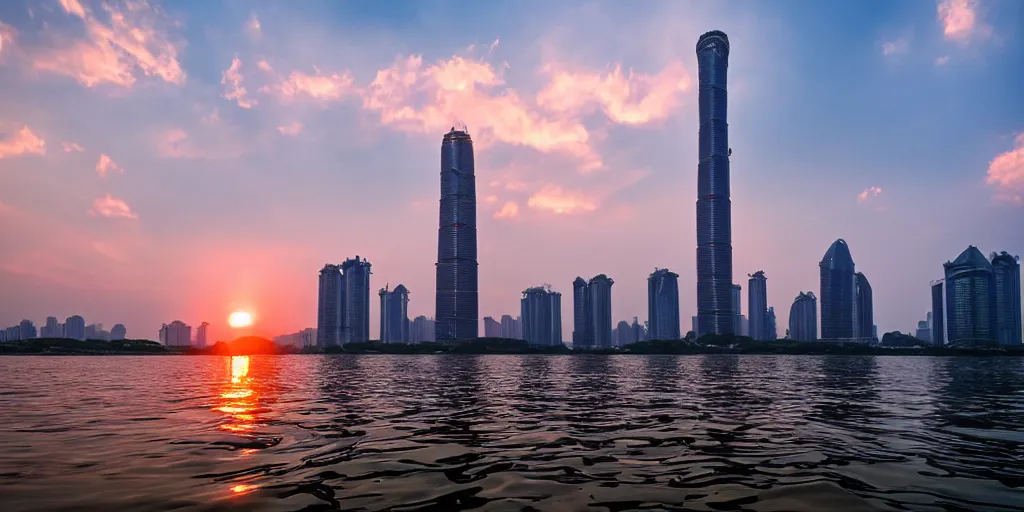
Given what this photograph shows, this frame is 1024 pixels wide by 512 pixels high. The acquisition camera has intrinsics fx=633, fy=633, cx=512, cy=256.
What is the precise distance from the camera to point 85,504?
561 inches

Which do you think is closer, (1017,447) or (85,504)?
(85,504)

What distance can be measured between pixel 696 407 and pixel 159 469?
29.7m

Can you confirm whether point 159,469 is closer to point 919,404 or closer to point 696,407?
point 696,407

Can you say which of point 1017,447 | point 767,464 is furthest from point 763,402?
point 767,464

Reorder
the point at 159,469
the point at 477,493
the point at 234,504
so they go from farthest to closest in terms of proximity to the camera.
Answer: the point at 159,469, the point at 477,493, the point at 234,504

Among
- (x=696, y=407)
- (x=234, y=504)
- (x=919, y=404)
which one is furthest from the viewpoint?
(x=919, y=404)

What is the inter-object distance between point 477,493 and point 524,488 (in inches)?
51.5

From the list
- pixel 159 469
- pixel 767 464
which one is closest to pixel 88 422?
pixel 159 469

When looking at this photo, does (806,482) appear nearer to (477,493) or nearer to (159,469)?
(477,493)

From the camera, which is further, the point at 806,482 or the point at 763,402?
the point at 763,402

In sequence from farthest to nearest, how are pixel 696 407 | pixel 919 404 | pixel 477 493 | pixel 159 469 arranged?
pixel 919 404
pixel 696 407
pixel 159 469
pixel 477 493

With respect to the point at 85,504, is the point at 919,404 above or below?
below

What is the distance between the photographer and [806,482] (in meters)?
16.8

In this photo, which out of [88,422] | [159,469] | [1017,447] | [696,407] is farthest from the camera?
[696,407]
